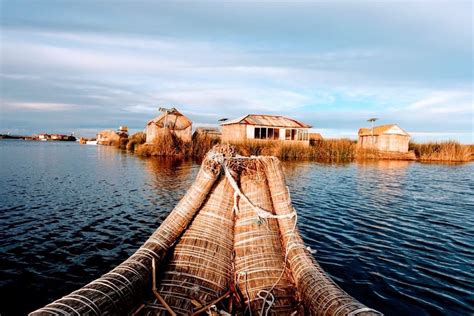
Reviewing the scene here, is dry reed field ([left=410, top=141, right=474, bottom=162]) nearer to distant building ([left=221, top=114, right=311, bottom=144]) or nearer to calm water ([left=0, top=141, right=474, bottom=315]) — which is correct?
distant building ([left=221, top=114, right=311, bottom=144])

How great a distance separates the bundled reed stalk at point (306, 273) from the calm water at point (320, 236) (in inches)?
85.9

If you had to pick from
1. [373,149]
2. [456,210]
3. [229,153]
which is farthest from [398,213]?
[373,149]

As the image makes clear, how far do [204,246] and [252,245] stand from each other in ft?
2.34

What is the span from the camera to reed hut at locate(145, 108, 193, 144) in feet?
130

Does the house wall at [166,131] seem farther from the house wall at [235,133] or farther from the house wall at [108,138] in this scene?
the house wall at [108,138]

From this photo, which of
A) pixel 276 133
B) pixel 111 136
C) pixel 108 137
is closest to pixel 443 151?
pixel 276 133

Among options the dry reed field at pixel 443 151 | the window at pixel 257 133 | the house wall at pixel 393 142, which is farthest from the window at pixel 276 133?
the dry reed field at pixel 443 151

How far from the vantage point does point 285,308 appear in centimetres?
401

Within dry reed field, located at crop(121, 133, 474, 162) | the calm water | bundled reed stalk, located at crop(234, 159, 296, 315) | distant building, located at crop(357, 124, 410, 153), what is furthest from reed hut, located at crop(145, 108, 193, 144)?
bundled reed stalk, located at crop(234, 159, 296, 315)

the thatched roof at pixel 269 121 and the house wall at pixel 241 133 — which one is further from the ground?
the thatched roof at pixel 269 121

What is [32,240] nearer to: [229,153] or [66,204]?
[66,204]

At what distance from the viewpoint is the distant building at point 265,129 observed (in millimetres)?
39156

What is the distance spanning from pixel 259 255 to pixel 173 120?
36.9 metres

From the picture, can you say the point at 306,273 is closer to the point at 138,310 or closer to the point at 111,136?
the point at 138,310
